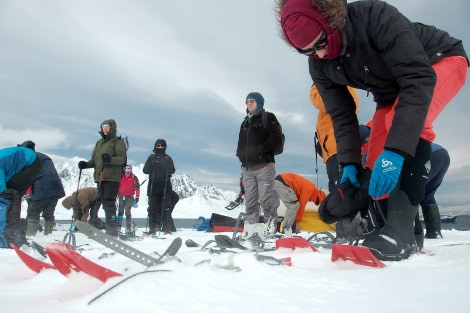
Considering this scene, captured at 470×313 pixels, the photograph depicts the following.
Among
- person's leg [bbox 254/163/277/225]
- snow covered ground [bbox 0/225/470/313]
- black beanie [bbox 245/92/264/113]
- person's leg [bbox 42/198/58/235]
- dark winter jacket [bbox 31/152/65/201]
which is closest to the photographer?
snow covered ground [bbox 0/225/470/313]

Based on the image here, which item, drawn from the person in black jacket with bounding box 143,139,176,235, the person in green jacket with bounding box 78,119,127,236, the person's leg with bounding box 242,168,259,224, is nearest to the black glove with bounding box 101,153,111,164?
the person in green jacket with bounding box 78,119,127,236

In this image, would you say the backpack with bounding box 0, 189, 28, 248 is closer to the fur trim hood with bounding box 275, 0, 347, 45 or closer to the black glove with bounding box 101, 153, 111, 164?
the black glove with bounding box 101, 153, 111, 164

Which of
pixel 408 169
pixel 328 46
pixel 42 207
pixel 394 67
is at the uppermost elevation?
pixel 328 46

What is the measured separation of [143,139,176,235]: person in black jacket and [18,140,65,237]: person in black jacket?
1.80 meters

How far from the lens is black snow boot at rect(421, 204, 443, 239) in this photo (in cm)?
421

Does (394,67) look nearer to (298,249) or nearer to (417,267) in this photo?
(417,267)

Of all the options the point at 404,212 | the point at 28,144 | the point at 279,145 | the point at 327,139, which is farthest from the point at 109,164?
the point at 404,212

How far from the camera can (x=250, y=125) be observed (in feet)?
17.5

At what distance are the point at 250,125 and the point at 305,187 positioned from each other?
1945 millimetres

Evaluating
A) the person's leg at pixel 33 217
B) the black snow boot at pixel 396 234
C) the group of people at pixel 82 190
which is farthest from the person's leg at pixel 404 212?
the person's leg at pixel 33 217

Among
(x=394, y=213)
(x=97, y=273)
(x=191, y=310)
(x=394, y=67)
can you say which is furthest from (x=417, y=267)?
(x=97, y=273)

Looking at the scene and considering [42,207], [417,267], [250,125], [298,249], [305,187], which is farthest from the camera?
[42,207]

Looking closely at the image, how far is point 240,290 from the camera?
98 centimetres

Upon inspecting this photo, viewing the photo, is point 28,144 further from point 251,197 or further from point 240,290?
Result: point 240,290
